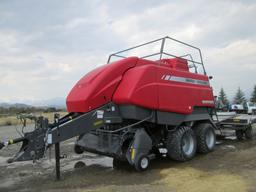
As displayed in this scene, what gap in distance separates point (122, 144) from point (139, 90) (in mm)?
1310

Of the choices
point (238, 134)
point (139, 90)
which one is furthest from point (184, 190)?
point (238, 134)

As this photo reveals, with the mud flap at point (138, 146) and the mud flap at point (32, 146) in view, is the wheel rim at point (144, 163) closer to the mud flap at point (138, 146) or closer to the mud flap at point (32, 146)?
the mud flap at point (138, 146)

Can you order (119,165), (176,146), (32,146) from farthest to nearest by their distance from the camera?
(119,165), (176,146), (32,146)

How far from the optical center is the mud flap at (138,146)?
6043 mm

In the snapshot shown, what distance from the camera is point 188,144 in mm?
7645

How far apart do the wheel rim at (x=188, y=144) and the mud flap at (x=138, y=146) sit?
4.83 ft

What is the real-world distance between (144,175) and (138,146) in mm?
642

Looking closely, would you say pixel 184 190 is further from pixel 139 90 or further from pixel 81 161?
pixel 81 161

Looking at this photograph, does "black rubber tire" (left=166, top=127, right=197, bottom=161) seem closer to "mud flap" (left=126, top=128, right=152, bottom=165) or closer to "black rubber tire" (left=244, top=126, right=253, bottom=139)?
"mud flap" (left=126, top=128, right=152, bottom=165)

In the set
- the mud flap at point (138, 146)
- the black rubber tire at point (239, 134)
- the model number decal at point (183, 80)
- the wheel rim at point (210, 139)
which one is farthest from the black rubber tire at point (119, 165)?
the black rubber tire at point (239, 134)

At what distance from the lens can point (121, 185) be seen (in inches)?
211

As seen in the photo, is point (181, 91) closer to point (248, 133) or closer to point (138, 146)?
point (138, 146)

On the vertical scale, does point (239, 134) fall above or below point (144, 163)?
above

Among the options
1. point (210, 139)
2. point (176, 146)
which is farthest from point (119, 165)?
point (210, 139)
